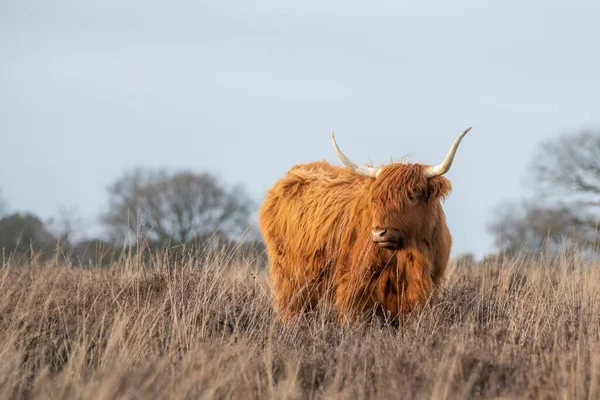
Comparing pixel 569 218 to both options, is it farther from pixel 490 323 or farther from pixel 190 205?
pixel 490 323

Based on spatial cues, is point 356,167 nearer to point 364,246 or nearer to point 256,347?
point 364,246

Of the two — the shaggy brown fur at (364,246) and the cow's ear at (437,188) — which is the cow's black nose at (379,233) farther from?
the cow's ear at (437,188)

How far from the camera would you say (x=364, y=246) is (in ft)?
22.9

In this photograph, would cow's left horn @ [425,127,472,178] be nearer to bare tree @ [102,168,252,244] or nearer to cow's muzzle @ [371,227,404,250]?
cow's muzzle @ [371,227,404,250]

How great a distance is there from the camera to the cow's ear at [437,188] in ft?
23.1

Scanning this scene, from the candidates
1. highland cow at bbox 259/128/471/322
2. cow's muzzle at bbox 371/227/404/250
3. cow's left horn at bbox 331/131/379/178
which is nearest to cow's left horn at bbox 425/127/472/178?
highland cow at bbox 259/128/471/322

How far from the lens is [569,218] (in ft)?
89.8

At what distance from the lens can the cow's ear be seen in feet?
23.1

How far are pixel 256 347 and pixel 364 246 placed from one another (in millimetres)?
1982

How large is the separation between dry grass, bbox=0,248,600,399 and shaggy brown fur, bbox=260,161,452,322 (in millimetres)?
284

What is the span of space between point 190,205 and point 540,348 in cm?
2403

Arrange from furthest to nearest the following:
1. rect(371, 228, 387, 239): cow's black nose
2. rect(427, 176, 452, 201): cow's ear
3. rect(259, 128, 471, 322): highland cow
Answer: rect(427, 176, 452, 201): cow's ear, rect(259, 128, 471, 322): highland cow, rect(371, 228, 387, 239): cow's black nose

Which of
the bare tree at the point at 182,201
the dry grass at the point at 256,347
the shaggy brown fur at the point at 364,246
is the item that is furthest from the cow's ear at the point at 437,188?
the bare tree at the point at 182,201

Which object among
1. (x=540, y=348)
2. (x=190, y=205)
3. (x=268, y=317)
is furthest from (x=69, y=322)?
(x=190, y=205)
